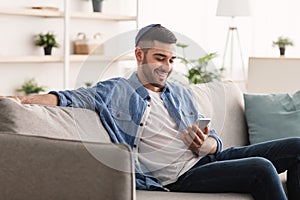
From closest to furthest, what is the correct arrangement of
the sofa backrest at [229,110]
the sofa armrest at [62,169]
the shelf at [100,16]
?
the sofa armrest at [62,169] < the sofa backrest at [229,110] < the shelf at [100,16]

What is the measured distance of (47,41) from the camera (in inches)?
218

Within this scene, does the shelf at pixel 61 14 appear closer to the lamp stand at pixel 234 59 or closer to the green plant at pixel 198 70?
the lamp stand at pixel 234 59

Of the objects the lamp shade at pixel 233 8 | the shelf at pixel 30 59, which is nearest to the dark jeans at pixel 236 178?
the shelf at pixel 30 59

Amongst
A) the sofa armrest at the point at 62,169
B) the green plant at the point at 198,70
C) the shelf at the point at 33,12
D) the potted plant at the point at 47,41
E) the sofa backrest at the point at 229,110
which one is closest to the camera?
the sofa armrest at the point at 62,169

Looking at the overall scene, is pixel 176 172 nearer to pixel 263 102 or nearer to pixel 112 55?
pixel 112 55

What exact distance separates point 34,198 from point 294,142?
4.00ft

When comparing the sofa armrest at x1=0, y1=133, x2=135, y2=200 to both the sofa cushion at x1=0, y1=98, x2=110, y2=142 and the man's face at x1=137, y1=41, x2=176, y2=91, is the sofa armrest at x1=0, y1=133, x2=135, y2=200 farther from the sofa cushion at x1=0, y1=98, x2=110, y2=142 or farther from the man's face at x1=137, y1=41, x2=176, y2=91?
the man's face at x1=137, y1=41, x2=176, y2=91

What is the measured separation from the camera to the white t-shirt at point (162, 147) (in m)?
2.49

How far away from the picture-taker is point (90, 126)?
262 cm

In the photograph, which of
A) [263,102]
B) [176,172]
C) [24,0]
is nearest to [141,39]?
[176,172]

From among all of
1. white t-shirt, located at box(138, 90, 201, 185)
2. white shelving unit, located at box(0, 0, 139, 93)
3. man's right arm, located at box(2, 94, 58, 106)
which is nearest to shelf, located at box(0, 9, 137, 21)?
white shelving unit, located at box(0, 0, 139, 93)

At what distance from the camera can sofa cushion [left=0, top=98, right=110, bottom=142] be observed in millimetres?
2508

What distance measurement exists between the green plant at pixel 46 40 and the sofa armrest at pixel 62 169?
10.5ft

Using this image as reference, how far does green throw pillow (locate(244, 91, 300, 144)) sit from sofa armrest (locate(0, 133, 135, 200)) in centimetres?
142
